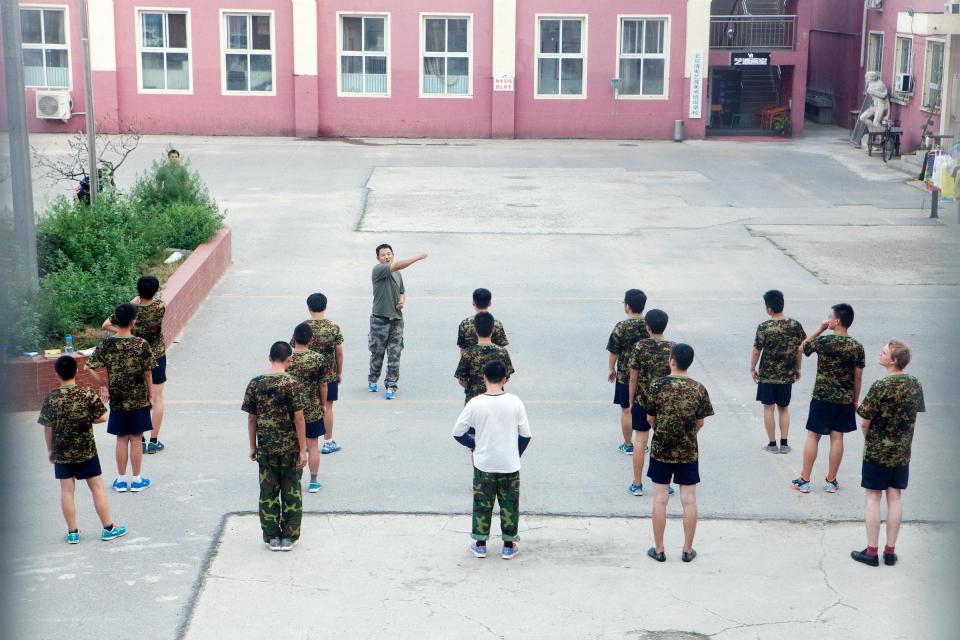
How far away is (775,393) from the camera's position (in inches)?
386

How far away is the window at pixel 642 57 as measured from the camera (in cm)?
3494

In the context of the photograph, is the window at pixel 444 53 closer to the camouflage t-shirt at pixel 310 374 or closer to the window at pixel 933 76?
the window at pixel 933 76

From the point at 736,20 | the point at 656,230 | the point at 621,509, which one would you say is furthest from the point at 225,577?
the point at 736,20

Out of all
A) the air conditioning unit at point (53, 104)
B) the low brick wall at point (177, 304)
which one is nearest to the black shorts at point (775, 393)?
the low brick wall at point (177, 304)

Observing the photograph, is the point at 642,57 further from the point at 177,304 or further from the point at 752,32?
the point at 177,304

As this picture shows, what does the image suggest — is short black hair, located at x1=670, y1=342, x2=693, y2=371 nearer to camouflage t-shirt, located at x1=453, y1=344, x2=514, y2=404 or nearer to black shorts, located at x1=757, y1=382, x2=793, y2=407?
camouflage t-shirt, located at x1=453, y1=344, x2=514, y2=404

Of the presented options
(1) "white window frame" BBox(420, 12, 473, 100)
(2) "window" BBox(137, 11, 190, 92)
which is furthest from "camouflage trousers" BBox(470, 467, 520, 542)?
(2) "window" BBox(137, 11, 190, 92)

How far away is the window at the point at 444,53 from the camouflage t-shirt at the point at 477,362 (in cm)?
2720

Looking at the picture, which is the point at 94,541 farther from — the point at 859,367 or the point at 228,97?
the point at 228,97

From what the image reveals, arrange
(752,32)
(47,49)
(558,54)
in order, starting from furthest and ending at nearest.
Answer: (752,32) < (558,54) < (47,49)

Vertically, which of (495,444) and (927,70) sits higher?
(927,70)

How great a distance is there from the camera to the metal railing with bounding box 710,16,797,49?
35.7m

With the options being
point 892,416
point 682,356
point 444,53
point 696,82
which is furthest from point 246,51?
point 892,416

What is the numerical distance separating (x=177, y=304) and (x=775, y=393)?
23.3 ft
